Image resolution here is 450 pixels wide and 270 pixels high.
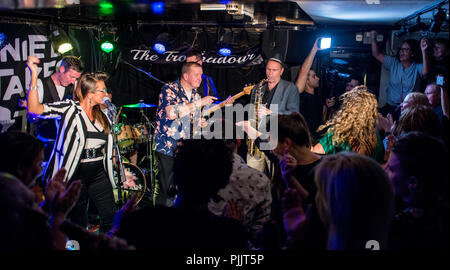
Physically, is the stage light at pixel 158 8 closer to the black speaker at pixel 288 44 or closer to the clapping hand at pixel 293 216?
the black speaker at pixel 288 44

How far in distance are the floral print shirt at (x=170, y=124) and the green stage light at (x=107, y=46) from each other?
239cm

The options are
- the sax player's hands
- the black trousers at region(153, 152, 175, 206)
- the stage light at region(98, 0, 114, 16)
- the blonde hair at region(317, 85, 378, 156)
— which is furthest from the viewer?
the sax player's hands

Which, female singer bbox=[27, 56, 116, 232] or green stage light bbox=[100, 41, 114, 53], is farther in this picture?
green stage light bbox=[100, 41, 114, 53]

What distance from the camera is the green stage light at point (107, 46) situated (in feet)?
21.1

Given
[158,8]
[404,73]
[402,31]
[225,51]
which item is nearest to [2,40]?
[158,8]

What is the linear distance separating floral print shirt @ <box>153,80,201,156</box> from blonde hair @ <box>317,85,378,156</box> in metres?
1.92

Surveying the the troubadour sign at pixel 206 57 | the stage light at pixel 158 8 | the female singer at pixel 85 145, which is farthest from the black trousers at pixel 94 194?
the the troubadour sign at pixel 206 57

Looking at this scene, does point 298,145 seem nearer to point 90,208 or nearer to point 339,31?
point 90,208

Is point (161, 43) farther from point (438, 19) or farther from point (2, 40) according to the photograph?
point (438, 19)

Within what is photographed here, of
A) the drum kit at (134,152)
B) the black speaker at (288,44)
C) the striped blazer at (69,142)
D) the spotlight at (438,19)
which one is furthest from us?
the black speaker at (288,44)

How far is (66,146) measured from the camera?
3270mm

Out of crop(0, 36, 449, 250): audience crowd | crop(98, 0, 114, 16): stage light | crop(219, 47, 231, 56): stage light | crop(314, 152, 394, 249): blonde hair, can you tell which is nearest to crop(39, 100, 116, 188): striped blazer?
crop(0, 36, 449, 250): audience crowd

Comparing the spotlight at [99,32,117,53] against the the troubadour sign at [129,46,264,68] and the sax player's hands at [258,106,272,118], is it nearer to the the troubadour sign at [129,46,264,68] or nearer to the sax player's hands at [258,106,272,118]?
the the troubadour sign at [129,46,264,68]

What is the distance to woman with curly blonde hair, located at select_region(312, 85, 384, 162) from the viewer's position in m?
3.14
